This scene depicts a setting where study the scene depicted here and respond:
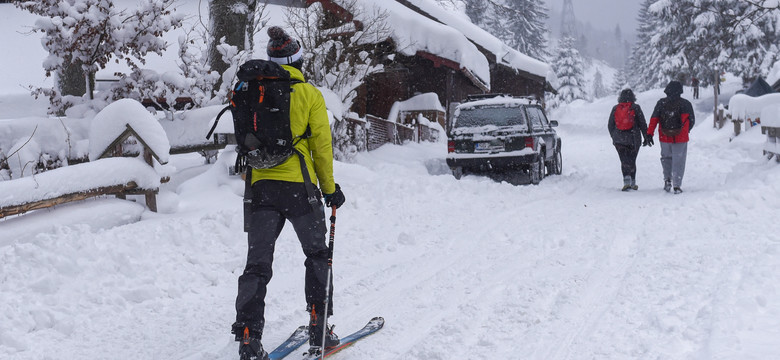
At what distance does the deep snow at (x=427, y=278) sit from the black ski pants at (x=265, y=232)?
0.55m

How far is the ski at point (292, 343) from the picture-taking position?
3850mm

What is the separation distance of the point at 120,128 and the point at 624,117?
8.67 m

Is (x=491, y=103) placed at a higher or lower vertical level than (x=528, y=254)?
higher

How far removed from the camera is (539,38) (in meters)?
60.9

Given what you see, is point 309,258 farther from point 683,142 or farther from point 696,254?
point 683,142

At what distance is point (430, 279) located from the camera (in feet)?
18.7

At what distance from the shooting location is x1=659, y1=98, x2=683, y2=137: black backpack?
34.8 ft

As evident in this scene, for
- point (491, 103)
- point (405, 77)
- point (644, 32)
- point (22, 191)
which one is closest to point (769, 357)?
point (22, 191)

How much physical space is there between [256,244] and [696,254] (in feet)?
14.4

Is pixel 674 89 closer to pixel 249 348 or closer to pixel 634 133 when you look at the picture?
pixel 634 133

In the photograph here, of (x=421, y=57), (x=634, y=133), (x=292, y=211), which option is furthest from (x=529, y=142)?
(x=421, y=57)

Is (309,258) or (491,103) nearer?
(309,258)

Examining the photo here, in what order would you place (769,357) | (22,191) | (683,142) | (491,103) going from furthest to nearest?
(491,103)
(683,142)
(22,191)
(769,357)

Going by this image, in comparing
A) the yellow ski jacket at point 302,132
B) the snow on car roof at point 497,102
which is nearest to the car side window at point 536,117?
the snow on car roof at point 497,102
